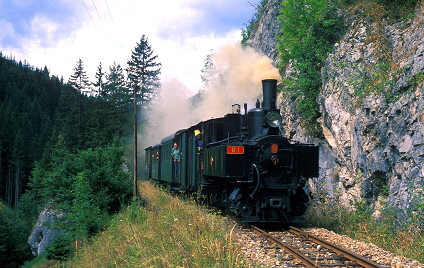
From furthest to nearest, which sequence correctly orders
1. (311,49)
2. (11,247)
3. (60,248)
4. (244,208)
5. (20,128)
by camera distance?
(20,128), (11,247), (60,248), (311,49), (244,208)

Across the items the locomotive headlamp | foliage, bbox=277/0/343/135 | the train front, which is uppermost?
foliage, bbox=277/0/343/135

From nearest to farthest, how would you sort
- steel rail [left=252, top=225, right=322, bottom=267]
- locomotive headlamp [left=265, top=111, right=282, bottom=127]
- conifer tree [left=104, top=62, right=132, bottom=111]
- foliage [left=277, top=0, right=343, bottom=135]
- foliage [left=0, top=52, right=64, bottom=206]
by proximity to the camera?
steel rail [left=252, top=225, right=322, bottom=267] → locomotive headlamp [left=265, top=111, right=282, bottom=127] → foliage [left=277, top=0, right=343, bottom=135] → conifer tree [left=104, top=62, right=132, bottom=111] → foliage [left=0, top=52, right=64, bottom=206]

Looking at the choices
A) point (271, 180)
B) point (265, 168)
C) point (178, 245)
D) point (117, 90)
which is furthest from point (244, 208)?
point (117, 90)

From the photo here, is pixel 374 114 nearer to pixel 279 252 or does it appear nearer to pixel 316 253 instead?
pixel 316 253

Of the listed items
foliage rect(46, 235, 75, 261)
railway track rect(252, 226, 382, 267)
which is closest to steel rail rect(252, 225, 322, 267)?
railway track rect(252, 226, 382, 267)

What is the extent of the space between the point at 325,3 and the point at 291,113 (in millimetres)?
4891

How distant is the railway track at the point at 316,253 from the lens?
653 centimetres

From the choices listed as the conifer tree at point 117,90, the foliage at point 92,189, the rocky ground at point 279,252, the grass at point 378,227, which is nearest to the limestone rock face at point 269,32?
the foliage at point 92,189

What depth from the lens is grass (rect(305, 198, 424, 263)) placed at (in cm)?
806

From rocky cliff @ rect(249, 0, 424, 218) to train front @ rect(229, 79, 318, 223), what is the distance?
2.21 metres

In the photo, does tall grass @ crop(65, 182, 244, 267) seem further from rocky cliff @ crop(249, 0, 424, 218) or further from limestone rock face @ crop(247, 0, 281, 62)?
limestone rock face @ crop(247, 0, 281, 62)

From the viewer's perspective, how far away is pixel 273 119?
10305mm

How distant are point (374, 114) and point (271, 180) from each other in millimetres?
4084

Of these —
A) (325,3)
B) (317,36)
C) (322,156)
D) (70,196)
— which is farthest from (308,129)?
(70,196)
